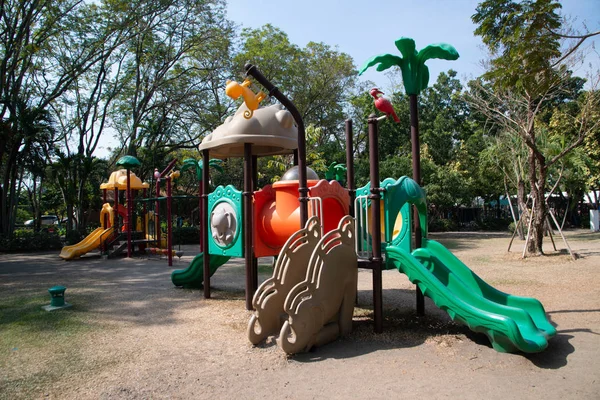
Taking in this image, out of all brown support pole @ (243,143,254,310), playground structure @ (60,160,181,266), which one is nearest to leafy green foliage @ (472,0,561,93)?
brown support pole @ (243,143,254,310)

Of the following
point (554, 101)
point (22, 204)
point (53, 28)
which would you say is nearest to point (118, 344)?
point (53, 28)

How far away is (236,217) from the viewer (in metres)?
7.41

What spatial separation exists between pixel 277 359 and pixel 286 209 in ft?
8.64

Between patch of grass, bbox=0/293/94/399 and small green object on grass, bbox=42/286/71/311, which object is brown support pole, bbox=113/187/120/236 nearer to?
patch of grass, bbox=0/293/94/399

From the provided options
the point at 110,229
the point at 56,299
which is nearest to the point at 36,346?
the point at 56,299

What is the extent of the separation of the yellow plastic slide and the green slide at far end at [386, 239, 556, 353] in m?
13.3

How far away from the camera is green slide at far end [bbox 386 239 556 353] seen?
14.3ft

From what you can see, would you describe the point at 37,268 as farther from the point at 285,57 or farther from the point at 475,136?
the point at 475,136

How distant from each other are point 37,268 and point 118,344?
9.53 metres

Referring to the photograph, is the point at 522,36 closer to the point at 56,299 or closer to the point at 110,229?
the point at 56,299

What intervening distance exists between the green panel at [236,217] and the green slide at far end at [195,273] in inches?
21.0

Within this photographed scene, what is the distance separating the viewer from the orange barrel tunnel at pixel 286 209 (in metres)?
6.36

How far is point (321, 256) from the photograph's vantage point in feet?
16.2

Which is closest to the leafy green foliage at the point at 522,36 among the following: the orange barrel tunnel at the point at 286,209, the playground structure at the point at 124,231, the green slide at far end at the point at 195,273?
the orange barrel tunnel at the point at 286,209
